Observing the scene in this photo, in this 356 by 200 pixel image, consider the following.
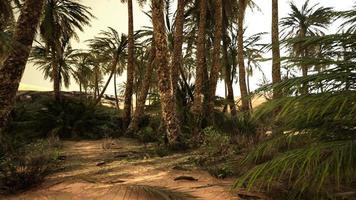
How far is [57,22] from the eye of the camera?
17.4 m

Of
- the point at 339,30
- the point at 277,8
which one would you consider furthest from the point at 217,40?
the point at 339,30

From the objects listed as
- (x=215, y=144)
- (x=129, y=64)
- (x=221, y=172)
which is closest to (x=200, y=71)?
(x=129, y=64)

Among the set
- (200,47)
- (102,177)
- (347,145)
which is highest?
(200,47)

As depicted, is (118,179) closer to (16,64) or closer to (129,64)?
(16,64)

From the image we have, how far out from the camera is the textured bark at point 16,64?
7.27 m

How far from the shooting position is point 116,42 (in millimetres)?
22094

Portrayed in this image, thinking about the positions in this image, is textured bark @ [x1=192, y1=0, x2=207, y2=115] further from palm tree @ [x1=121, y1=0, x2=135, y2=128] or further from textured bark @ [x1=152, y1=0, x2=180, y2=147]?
palm tree @ [x1=121, y1=0, x2=135, y2=128]

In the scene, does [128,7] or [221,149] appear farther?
[128,7]

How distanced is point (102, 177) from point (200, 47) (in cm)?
813

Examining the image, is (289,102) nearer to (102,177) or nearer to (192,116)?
(102,177)

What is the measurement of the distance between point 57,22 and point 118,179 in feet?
40.9

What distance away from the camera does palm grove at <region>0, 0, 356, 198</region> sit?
299 cm

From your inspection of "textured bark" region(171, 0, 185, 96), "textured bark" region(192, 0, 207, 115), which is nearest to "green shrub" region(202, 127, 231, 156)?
"textured bark" region(192, 0, 207, 115)

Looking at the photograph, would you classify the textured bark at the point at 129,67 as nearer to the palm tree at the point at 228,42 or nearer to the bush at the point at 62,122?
the bush at the point at 62,122
